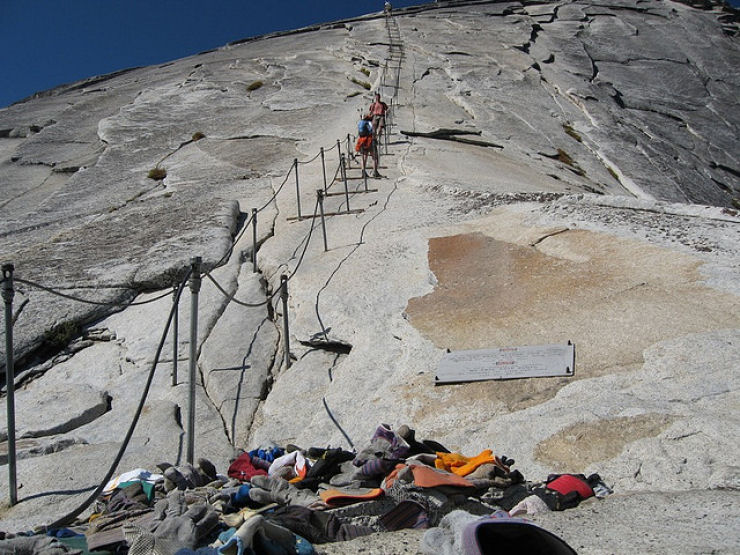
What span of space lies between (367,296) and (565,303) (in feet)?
7.53

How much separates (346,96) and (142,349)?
49.7 feet

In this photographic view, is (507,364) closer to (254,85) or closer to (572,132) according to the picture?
(572,132)

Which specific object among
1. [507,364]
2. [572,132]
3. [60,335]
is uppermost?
[507,364]

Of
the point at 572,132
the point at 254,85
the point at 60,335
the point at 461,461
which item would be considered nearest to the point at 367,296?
the point at 461,461

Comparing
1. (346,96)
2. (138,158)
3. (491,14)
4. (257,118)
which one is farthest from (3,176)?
(491,14)

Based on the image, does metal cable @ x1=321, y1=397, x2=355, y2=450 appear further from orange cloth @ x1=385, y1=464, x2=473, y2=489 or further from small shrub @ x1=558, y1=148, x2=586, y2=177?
small shrub @ x1=558, y1=148, x2=586, y2=177

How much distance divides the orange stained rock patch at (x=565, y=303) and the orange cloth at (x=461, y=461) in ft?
3.14

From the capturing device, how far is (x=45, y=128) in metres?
20.0

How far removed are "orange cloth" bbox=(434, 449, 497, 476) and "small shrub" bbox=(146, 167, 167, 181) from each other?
1141 centimetres

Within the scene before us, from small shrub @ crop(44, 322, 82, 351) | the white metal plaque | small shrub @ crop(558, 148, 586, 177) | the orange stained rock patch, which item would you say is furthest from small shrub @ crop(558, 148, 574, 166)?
small shrub @ crop(44, 322, 82, 351)

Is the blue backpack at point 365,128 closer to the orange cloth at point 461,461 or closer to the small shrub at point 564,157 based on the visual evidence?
the small shrub at point 564,157

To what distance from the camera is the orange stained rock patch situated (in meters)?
6.04

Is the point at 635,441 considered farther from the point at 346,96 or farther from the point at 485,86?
the point at 485,86

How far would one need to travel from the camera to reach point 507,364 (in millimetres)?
6215
